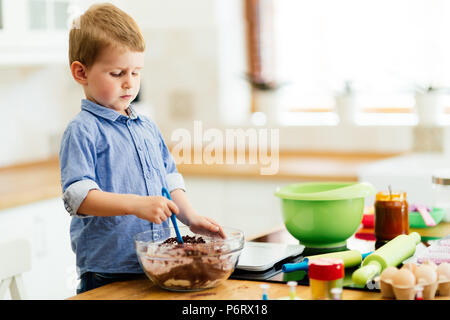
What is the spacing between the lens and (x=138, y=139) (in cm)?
142

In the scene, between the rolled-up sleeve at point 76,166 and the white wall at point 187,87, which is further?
the white wall at point 187,87

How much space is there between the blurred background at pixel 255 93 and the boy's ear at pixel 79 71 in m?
1.32

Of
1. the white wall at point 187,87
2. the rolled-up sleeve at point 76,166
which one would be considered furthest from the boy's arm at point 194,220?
the white wall at point 187,87

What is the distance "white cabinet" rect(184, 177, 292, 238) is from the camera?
10.1 feet

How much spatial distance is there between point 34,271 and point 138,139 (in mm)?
1380

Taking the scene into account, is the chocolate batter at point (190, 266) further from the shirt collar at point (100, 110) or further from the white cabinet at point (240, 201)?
the white cabinet at point (240, 201)

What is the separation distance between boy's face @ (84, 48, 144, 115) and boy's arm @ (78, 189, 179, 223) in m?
0.21

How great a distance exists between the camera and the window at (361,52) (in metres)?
3.36

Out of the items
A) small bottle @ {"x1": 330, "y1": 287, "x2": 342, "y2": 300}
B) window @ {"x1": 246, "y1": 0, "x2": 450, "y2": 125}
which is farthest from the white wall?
small bottle @ {"x1": 330, "y1": 287, "x2": 342, "y2": 300}

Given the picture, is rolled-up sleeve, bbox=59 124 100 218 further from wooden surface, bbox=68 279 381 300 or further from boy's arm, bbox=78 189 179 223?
wooden surface, bbox=68 279 381 300

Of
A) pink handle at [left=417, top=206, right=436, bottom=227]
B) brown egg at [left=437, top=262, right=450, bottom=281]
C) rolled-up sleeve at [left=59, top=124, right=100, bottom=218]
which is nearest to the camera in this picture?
brown egg at [left=437, top=262, right=450, bottom=281]

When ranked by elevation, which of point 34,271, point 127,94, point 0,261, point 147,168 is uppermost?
point 127,94
